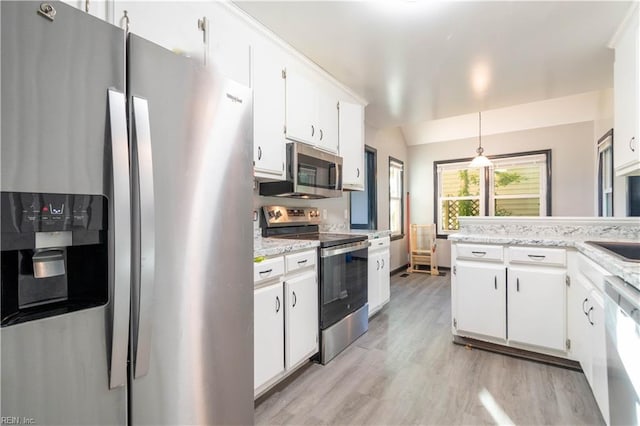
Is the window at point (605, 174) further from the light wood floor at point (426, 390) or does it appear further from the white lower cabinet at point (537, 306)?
the light wood floor at point (426, 390)

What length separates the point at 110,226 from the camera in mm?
893

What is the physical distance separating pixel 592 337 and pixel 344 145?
236cm

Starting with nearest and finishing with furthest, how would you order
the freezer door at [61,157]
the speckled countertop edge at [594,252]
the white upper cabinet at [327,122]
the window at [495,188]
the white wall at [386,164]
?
the freezer door at [61,157] → the speckled countertop edge at [594,252] → the white upper cabinet at [327,122] → the white wall at [386,164] → the window at [495,188]

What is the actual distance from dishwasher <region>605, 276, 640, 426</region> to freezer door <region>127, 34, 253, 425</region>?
1460 mm

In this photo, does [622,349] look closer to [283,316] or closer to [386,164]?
[283,316]

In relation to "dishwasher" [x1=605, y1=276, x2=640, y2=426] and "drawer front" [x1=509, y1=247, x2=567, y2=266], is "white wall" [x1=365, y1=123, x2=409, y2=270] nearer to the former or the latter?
"drawer front" [x1=509, y1=247, x2=567, y2=266]

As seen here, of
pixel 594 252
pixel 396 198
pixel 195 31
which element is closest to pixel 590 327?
pixel 594 252

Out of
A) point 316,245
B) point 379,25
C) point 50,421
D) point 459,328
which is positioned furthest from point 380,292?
point 50,421

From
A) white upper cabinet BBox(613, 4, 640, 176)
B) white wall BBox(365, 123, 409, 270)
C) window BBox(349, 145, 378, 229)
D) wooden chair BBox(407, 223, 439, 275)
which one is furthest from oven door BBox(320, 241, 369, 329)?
wooden chair BBox(407, 223, 439, 275)

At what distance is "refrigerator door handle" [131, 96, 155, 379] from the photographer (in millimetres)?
942

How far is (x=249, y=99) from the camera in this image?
4.43 ft

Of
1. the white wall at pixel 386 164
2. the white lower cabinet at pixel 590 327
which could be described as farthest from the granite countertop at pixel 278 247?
the white wall at pixel 386 164

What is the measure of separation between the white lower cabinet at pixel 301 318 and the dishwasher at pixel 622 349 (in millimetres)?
1599

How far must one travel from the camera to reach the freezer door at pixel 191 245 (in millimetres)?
968
